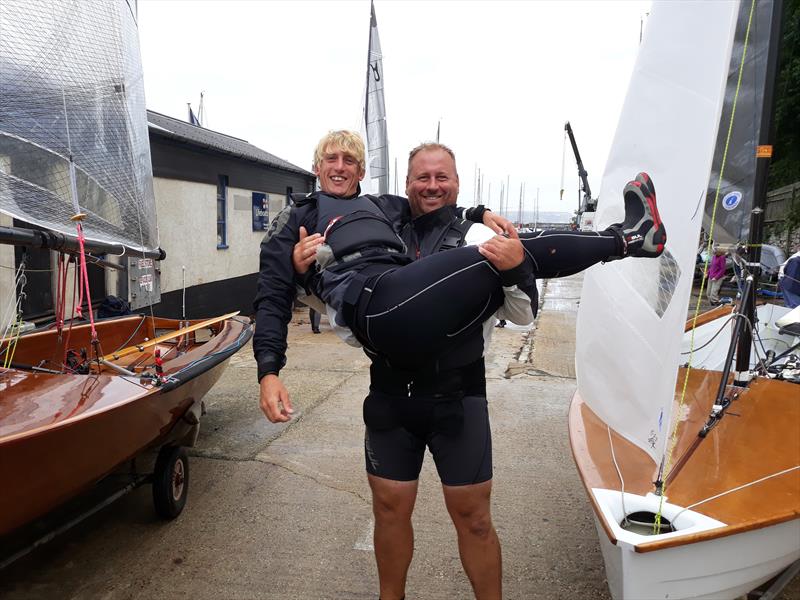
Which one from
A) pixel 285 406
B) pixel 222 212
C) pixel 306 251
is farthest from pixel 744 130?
pixel 222 212

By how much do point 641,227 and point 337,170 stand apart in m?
1.03

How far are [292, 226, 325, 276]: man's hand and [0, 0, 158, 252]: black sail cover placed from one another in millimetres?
1869

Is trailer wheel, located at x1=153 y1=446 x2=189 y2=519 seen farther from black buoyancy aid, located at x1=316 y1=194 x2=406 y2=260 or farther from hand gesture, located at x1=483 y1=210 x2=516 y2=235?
hand gesture, located at x1=483 y1=210 x2=516 y2=235

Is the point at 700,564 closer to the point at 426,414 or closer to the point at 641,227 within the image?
the point at 426,414

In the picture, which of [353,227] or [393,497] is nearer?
[353,227]

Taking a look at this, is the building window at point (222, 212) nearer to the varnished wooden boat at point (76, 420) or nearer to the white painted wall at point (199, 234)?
the white painted wall at point (199, 234)

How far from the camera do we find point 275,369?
183cm

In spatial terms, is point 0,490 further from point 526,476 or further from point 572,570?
point 526,476

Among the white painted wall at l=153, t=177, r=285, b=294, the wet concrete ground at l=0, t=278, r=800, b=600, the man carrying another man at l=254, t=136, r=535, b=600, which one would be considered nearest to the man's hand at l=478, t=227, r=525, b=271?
the man carrying another man at l=254, t=136, r=535, b=600

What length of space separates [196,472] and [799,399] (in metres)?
3.40

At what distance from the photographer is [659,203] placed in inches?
83.4

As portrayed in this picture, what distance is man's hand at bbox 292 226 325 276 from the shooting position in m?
1.84

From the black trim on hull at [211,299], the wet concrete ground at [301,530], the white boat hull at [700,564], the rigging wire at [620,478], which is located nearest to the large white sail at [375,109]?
the black trim on hull at [211,299]

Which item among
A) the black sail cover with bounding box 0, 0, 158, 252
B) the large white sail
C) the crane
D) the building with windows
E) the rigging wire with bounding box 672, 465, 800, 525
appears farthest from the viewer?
the crane
